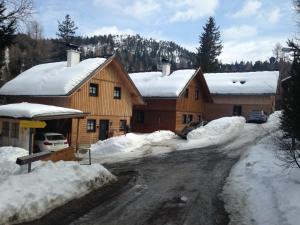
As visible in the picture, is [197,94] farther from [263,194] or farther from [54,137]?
[263,194]

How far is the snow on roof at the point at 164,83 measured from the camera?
38.9 m

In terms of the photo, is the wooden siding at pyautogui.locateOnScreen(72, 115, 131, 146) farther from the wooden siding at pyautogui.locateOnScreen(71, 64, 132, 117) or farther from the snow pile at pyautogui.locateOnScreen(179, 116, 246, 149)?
the snow pile at pyautogui.locateOnScreen(179, 116, 246, 149)

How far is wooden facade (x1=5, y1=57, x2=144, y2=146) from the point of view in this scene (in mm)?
30297

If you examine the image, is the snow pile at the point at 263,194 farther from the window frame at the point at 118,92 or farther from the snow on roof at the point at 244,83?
the snow on roof at the point at 244,83

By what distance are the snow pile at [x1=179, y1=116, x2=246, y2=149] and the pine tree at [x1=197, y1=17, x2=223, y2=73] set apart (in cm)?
3825

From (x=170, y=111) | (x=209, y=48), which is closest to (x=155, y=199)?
(x=170, y=111)

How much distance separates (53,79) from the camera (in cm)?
3167

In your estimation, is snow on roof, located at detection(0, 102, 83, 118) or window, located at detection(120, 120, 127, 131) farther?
window, located at detection(120, 120, 127, 131)

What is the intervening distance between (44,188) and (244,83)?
43725 mm

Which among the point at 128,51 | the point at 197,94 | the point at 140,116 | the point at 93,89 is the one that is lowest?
the point at 140,116

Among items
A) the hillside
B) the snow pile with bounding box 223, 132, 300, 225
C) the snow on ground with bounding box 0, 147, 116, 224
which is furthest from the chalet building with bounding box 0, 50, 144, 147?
the hillside

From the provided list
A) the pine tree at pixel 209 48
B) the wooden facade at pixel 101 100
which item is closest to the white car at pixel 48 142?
the wooden facade at pixel 101 100

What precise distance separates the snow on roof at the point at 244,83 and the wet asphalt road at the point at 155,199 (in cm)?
3130

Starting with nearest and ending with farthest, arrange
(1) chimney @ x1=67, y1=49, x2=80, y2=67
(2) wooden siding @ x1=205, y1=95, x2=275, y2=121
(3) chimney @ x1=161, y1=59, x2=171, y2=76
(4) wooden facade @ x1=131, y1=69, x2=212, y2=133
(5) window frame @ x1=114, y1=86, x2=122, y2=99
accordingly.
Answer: (1) chimney @ x1=67, y1=49, x2=80, y2=67
(5) window frame @ x1=114, y1=86, x2=122, y2=99
(4) wooden facade @ x1=131, y1=69, x2=212, y2=133
(3) chimney @ x1=161, y1=59, x2=171, y2=76
(2) wooden siding @ x1=205, y1=95, x2=275, y2=121
